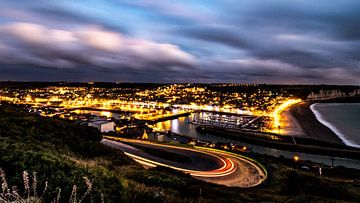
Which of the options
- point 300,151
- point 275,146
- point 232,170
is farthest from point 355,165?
point 232,170

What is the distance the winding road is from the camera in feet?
57.7

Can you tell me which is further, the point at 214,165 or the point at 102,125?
the point at 102,125

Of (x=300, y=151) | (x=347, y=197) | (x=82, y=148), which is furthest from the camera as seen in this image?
(x=300, y=151)

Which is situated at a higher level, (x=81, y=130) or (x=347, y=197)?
(x=81, y=130)

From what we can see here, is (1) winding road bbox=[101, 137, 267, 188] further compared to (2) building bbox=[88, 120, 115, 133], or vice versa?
(2) building bbox=[88, 120, 115, 133]

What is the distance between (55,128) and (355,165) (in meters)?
35.4

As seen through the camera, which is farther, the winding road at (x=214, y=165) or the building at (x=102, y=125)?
the building at (x=102, y=125)

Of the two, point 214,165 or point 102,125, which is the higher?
point 214,165

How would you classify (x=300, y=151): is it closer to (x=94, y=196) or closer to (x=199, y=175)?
(x=199, y=175)

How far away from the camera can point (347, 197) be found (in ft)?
38.9

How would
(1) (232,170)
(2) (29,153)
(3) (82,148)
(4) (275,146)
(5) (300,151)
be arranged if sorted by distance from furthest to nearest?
(4) (275,146)
(5) (300,151)
(1) (232,170)
(3) (82,148)
(2) (29,153)

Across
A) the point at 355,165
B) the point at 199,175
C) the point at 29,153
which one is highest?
the point at 29,153

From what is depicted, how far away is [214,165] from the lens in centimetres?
2067

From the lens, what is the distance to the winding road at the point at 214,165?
57.7 ft
